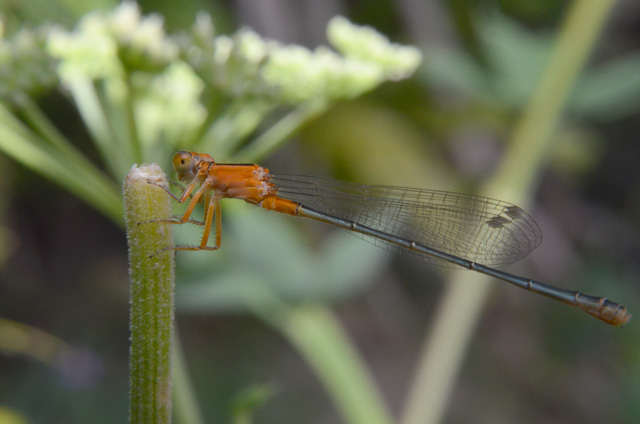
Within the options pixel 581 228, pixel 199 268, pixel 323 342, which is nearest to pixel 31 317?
pixel 199 268

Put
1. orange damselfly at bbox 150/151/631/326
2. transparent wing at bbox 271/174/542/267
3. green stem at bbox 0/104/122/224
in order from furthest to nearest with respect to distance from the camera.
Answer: transparent wing at bbox 271/174/542/267
orange damselfly at bbox 150/151/631/326
green stem at bbox 0/104/122/224

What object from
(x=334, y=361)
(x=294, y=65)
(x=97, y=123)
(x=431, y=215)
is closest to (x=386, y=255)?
(x=431, y=215)

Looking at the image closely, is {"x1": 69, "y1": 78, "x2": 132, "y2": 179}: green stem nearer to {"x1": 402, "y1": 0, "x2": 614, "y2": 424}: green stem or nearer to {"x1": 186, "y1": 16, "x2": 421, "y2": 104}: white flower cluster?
{"x1": 186, "y1": 16, "x2": 421, "y2": 104}: white flower cluster

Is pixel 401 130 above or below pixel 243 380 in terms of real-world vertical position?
above

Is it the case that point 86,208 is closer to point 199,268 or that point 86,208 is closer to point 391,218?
point 199,268

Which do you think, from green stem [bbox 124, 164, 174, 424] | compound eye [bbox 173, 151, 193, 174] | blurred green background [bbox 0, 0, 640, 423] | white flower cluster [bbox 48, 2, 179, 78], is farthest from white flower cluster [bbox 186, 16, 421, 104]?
green stem [bbox 124, 164, 174, 424]
